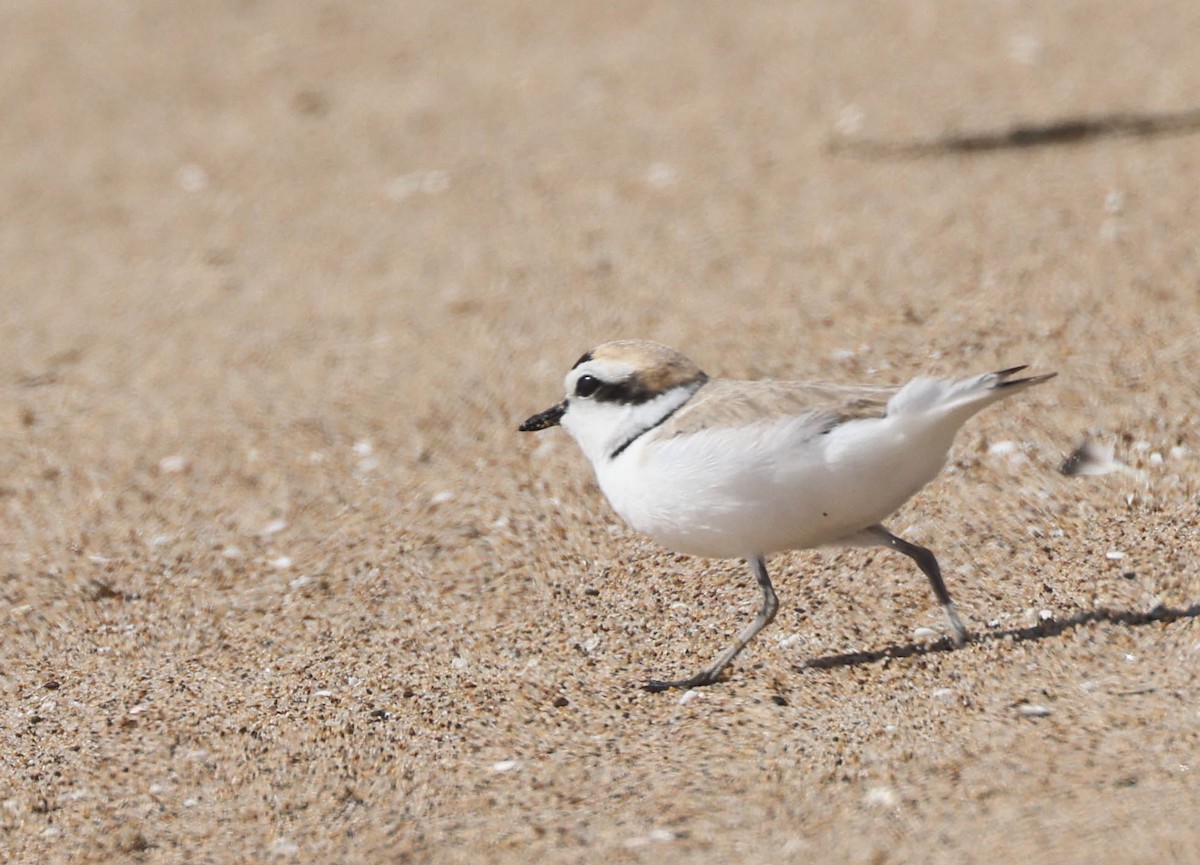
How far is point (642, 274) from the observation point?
266 inches

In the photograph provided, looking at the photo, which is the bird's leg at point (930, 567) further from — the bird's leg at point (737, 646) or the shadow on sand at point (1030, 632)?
the bird's leg at point (737, 646)

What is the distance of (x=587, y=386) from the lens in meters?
3.84

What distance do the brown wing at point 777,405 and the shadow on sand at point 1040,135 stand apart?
424 cm

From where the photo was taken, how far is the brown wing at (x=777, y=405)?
339cm

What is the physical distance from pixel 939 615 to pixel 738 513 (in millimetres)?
791

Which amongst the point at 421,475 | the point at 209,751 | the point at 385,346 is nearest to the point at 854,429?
the point at 209,751

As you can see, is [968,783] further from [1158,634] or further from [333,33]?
[333,33]

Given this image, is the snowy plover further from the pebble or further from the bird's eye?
the pebble

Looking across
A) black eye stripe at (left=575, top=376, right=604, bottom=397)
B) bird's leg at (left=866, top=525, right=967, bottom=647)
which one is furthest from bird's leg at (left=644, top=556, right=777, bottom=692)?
black eye stripe at (left=575, top=376, right=604, bottom=397)

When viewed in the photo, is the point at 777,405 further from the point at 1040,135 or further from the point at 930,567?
the point at 1040,135

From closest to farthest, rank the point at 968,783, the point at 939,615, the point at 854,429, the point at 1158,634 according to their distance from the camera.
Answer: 1. the point at 968,783
2. the point at 854,429
3. the point at 1158,634
4. the point at 939,615

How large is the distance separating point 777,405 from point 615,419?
485 millimetres

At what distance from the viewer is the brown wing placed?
11.1ft

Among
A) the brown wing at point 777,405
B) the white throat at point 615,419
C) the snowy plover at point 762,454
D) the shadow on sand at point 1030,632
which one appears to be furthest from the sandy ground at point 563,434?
the brown wing at point 777,405
